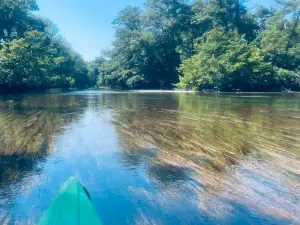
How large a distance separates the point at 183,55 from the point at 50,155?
3833cm

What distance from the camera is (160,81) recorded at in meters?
43.7

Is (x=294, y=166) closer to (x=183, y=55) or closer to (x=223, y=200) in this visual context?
(x=223, y=200)

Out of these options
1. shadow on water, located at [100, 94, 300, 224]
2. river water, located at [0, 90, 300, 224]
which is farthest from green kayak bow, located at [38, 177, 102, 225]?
shadow on water, located at [100, 94, 300, 224]

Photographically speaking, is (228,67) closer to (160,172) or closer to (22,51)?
(22,51)

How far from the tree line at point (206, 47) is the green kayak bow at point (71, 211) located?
2979cm

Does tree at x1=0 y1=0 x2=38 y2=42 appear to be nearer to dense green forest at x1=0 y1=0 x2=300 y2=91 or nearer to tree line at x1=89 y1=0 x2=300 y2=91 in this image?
dense green forest at x1=0 y1=0 x2=300 y2=91

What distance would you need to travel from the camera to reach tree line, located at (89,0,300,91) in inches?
1236

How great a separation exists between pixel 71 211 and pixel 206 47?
108 ft

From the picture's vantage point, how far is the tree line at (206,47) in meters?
31.4

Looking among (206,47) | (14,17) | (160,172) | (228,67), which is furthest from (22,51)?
(160,172)

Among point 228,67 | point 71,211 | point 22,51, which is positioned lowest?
point 71,211

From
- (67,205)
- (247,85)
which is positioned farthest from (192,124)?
(247,85)

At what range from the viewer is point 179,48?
41.8 meters

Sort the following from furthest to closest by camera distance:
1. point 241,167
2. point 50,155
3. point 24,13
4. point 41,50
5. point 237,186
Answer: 1. point 24,13
2. point 41,50
3. point 50,155
4. point 241,167
5. point 237,186
